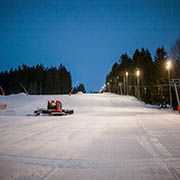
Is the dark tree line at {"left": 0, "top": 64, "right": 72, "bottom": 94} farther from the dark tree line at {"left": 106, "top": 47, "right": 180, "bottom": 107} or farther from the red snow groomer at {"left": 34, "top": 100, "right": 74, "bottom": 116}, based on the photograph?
the red snow groomer at {"left": 34, "top": 100, "right": 74, "bottom": 116}

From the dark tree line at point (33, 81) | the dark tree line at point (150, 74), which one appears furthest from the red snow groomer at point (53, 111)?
the dark tree line at point (33, 81)

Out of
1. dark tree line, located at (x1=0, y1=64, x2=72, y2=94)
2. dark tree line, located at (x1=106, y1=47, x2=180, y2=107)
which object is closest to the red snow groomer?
dark tree line, located at (x1=106, y1=47, x2=180, y2=107)

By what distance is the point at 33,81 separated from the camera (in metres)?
132

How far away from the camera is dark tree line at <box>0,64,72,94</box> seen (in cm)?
12762

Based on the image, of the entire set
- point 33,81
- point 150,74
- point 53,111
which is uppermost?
point 33,81

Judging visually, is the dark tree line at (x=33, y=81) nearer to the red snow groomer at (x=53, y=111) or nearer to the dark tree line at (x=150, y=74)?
the dark tree line at (x=150, y=74)

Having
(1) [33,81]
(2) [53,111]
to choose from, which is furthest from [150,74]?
(1) [33,81]

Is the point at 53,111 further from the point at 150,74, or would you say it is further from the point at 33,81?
the point at 33,81

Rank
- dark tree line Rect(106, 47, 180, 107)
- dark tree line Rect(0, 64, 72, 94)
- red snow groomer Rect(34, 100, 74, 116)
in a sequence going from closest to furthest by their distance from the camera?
red snow groomer Rect(34, 100, 74, 116) < dark tree line Rect(106, 47, 180, 107) < dark tree line Rect(0, 64, 72, 94)

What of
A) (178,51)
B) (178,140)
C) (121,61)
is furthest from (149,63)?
(178,140)

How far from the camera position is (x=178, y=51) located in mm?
43750

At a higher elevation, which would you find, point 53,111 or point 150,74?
point 150,74

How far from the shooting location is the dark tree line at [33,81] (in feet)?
419

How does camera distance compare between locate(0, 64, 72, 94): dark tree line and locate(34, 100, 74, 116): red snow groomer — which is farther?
locate(0, 64, 72, 94): dark tree line
